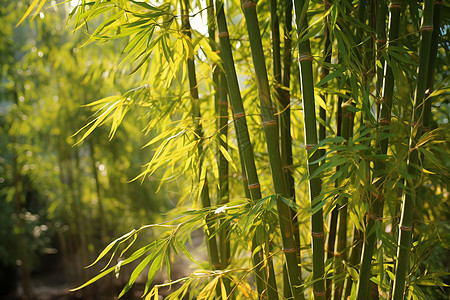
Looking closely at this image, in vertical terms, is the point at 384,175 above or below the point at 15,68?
below

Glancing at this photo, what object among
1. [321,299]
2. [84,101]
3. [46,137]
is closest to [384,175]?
[321,299]

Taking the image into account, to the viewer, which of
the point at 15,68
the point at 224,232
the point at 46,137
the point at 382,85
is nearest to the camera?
the point at 382,85

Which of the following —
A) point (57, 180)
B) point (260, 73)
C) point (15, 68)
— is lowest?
point (57, 180)

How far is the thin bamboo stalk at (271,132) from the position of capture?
2.47 ft

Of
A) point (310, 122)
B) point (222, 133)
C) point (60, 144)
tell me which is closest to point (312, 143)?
point (310, 122)

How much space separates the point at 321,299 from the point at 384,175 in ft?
0.85

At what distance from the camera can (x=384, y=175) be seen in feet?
2.53

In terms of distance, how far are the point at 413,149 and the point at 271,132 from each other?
0.24 metres

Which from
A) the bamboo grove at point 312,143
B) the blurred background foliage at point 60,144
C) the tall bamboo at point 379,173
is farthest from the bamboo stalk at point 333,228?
the blurred background foliage at point 60,144

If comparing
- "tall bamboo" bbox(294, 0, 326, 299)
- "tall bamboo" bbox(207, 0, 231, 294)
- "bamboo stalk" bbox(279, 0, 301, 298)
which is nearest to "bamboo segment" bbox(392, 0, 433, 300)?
"tall bamboo" bbox(294, 0, 326, 299)

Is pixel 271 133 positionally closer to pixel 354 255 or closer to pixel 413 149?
pixel 413 149

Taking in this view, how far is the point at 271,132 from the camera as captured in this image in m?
0.77

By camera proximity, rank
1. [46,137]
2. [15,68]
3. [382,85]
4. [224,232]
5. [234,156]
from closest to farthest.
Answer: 1. [382,85]
2. [224,232]
3. [234,156]
4. [15,68]
5. [46,137]

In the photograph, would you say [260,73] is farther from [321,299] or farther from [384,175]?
[321,299]
